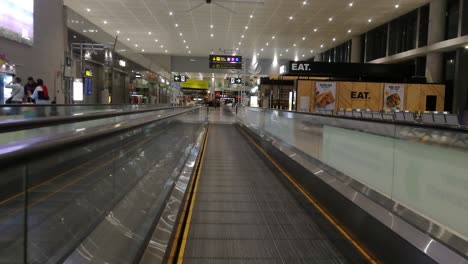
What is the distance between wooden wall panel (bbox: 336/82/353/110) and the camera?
23552 millimetres

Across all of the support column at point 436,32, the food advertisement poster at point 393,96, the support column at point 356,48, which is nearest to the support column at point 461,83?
the support column at point 436,32

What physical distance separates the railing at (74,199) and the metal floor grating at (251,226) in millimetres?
739

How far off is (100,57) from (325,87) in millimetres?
12717

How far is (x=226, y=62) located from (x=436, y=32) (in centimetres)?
1532

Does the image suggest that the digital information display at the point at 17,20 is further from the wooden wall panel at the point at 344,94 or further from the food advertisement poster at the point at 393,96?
the food advertisement poster at the point at 393,96

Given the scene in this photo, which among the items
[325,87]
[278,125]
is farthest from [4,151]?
[325,87]

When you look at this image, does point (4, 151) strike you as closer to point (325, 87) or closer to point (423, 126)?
point (423, 126)

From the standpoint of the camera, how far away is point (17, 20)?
38.8 ft

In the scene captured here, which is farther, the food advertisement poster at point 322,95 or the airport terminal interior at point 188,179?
the food advertisement poster at point 322,95

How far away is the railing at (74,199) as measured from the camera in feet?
4.22

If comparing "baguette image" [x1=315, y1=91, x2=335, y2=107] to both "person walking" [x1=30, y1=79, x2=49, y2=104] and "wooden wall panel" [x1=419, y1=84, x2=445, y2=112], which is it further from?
"person walking" [x1=30, y1=79, x2=49, y2=104]

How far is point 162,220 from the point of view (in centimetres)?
404

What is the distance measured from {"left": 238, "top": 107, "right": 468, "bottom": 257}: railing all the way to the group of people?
900 cm

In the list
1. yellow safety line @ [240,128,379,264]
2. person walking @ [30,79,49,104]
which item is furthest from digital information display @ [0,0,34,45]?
yellow safety line @ [240,128,379,264]
